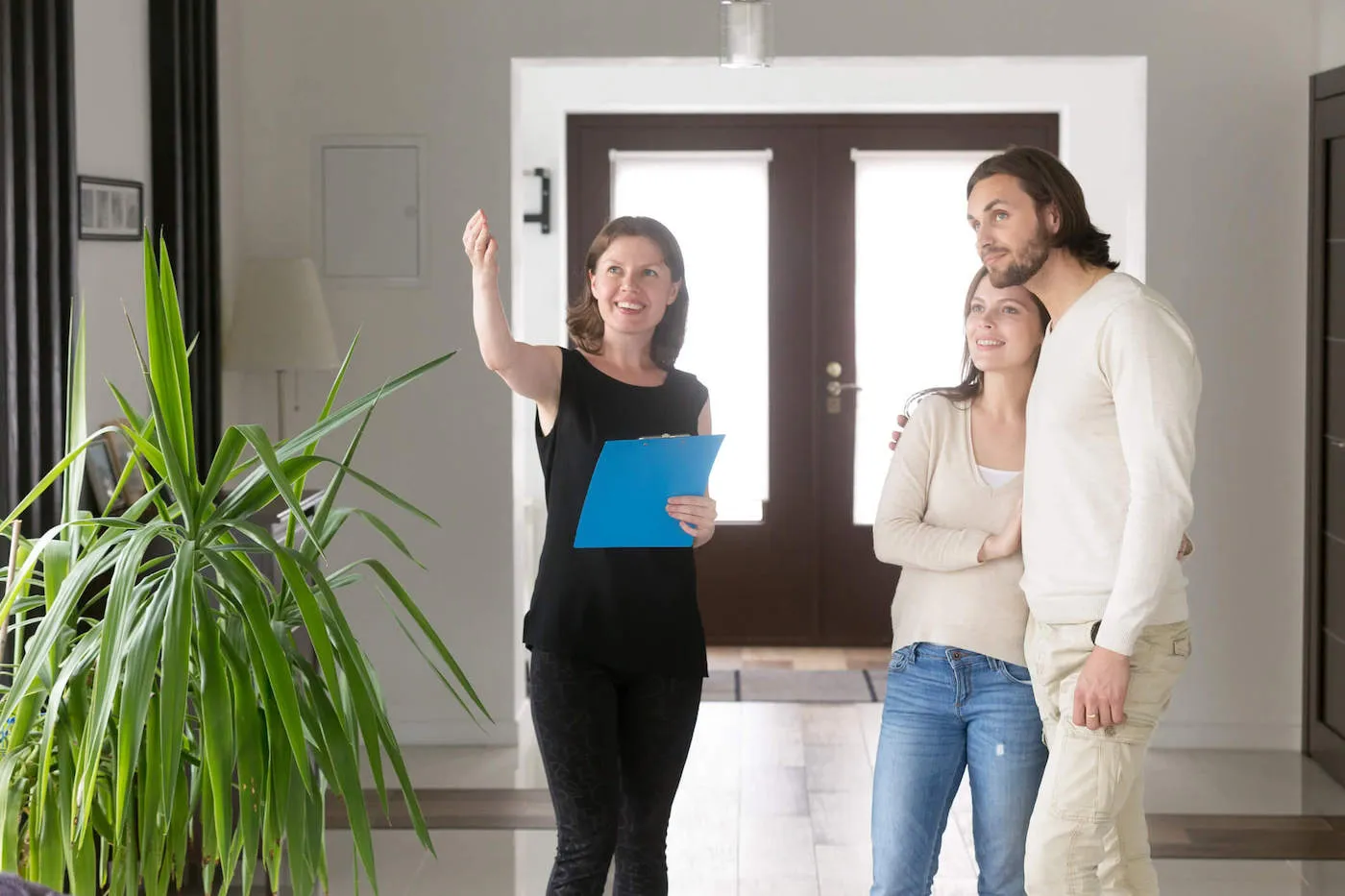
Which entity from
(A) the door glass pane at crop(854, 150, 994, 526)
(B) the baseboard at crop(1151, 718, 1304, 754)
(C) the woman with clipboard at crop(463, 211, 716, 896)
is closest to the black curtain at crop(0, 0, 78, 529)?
(C) the woman with clipboard at crop(463, 211, 716, 896)

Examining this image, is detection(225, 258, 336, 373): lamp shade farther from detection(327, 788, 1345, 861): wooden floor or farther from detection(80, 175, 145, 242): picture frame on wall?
detection(327, 788, 1345, 861): wooden floor

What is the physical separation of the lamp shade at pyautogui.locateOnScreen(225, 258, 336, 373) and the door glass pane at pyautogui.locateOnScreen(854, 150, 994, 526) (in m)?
2.67

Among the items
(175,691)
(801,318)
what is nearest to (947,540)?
(175,691)

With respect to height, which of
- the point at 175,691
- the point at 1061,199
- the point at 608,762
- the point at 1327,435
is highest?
the point at 1061,199

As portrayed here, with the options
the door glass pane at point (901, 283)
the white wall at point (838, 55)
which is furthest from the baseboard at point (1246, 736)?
the door glass pane at point (901, 283)

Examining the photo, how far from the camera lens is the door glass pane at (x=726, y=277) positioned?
20.3 feet

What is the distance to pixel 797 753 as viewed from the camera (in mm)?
4617

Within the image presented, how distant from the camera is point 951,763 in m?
2.28

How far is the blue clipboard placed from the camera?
230cm

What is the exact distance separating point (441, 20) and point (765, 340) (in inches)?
87.7

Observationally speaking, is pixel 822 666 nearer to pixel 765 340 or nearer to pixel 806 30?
pixel 765 340

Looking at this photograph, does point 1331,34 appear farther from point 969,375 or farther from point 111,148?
point 111,148

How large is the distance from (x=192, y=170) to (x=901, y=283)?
3.16 metres

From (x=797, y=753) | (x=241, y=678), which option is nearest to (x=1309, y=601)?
(x=797, y=753)
